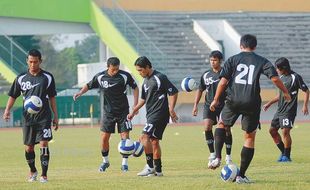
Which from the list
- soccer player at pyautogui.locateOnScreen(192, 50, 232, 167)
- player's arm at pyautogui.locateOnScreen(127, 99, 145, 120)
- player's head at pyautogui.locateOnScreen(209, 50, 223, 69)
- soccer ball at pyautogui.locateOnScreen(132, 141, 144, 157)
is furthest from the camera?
soccer player at pyautogui.locateOnScreen(192, 50, 232, 167)

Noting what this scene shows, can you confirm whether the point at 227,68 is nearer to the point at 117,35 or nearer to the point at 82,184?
the point at 82,184

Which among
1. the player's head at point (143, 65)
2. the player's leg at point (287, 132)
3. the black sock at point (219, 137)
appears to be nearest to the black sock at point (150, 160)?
the black sock at point (219, 137)

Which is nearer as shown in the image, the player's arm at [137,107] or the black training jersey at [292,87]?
the player's arm at [137,107]

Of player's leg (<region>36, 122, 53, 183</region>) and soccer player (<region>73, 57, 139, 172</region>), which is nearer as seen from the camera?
player's leg (<region>36, 122, 53, 183</region>)

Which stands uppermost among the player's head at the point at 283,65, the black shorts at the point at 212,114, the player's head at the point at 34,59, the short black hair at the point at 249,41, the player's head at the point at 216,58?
the short black hair at the point at 249,41

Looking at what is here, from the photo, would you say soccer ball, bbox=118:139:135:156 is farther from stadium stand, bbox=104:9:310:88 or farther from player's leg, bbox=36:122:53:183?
stadium stand, bbox=104:9:310:88

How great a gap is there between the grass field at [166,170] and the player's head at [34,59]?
5.63 feet

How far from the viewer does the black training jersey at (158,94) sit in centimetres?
1539

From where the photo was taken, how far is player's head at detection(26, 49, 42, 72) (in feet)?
46.3

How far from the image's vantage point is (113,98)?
1703cm

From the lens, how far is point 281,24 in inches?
2231

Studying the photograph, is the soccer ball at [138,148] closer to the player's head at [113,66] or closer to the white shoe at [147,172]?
the white shoe at [147,172]

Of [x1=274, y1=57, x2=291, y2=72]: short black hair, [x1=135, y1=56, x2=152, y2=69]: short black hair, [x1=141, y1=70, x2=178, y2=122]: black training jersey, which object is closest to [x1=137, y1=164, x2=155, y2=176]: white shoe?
[x1=141, y1=70, x2=178, y2=122]: black training jersey

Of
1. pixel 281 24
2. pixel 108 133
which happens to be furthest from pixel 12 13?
pixel 108 133
